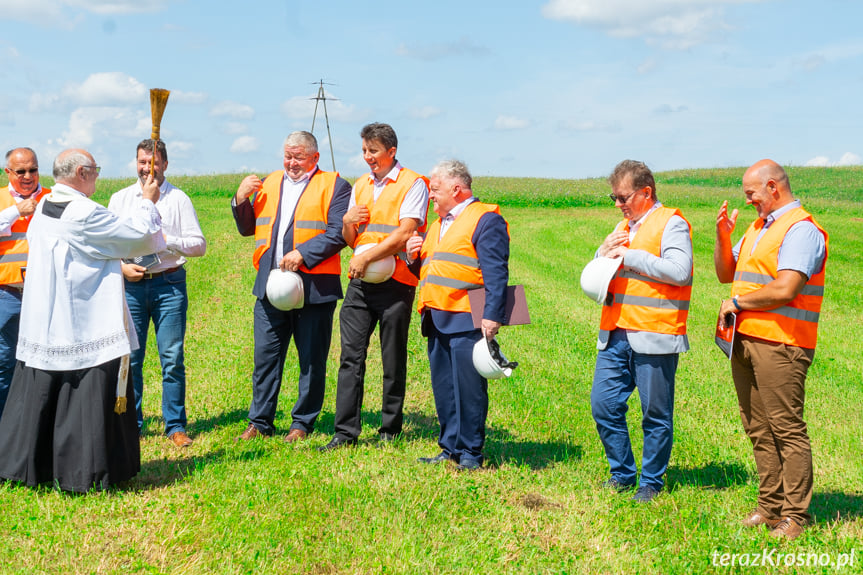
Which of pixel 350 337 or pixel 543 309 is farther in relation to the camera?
pixel 543 309

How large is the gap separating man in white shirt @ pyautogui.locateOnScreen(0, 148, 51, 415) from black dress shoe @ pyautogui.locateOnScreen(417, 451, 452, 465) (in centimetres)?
346

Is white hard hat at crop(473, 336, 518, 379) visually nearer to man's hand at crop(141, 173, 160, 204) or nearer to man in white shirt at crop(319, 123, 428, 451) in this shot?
man in white shirt at crop(319, 123, 428, 451)

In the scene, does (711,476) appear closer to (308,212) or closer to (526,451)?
(526,451)

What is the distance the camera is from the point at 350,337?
21.7 ft

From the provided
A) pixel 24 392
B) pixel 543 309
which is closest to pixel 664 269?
pixel 24 392

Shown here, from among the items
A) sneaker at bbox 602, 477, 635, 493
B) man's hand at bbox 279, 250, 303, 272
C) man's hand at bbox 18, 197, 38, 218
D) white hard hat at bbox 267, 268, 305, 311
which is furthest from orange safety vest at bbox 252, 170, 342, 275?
sneaker at bbox 602, 477, 635, 493

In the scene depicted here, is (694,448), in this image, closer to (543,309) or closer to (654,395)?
(654,395)

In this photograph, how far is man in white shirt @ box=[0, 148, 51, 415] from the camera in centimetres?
645

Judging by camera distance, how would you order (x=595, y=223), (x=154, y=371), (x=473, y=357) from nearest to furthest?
(x=473, y=357) → (x=154, y=371) → (x=595, y=223)

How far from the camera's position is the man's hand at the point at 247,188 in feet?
22.1

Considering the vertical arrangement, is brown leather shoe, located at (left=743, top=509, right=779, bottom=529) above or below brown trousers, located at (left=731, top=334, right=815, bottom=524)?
below

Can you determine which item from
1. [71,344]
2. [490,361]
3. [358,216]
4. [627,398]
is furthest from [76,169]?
[627,398]

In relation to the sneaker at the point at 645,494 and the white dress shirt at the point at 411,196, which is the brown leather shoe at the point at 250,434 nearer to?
the white dress shirt at the point at 411,196

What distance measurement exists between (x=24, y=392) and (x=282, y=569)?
2.36 m
